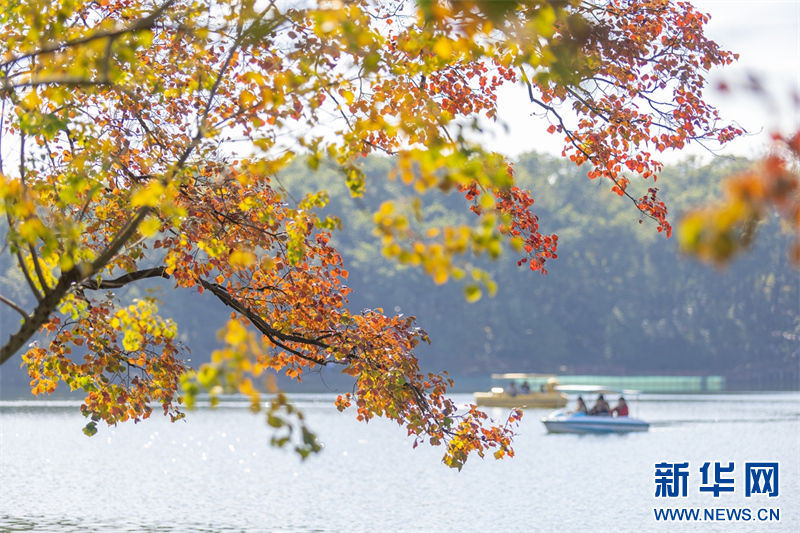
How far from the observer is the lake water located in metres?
21.2

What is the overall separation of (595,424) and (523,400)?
9120 millimetres

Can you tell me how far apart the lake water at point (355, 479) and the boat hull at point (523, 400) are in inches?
110

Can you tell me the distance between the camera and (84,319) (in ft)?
28.2

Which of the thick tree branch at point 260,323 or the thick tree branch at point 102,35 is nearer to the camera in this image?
the thick tree branch at point 102,35

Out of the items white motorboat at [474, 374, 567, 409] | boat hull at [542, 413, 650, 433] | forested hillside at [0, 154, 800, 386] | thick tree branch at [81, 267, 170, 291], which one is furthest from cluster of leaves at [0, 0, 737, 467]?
forested hillside at [0, 154, 800, 386]

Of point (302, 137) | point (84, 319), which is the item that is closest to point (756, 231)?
point (302, 137)

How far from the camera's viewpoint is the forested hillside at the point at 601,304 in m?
88.5

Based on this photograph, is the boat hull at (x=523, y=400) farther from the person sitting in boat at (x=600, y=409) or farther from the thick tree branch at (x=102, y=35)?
the thick tree branch at (x=102, y=35)

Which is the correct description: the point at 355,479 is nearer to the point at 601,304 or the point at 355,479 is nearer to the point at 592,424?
the point at 592,424

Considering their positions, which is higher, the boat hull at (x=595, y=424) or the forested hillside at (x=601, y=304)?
the forested hillside at (x=601, y=304)

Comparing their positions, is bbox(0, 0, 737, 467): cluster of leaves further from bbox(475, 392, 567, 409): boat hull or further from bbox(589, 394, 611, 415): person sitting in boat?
bbox(475, 392, 567, 409): boat hull

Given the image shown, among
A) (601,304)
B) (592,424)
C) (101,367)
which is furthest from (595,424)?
(601,304)

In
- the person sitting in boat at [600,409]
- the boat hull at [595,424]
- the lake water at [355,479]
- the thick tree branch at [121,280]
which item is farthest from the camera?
the person sitting in boat at [600,409]

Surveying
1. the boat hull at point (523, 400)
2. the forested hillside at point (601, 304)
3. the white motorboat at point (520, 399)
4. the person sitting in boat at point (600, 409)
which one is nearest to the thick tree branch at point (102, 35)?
the person sitting in boat at point (600, 409)
